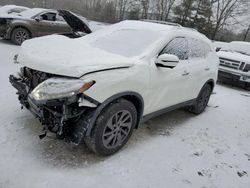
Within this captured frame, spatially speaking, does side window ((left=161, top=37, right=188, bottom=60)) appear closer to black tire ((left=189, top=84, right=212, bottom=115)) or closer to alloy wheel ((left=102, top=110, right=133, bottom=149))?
alloy wheel ((left=102, top=110, right=133, bottom=149))

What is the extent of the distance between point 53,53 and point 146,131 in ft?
6.60

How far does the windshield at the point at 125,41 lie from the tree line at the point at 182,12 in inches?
1226

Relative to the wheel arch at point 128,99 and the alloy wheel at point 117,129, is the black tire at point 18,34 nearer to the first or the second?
the wheel arch at point 128,99

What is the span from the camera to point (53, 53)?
307 cm

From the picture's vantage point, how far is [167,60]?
11.2ft

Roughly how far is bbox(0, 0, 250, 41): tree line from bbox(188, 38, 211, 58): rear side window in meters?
30.0

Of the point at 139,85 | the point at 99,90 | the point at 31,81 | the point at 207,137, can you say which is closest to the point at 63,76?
the point at 99,90

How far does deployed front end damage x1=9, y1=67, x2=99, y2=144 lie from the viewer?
269 cm

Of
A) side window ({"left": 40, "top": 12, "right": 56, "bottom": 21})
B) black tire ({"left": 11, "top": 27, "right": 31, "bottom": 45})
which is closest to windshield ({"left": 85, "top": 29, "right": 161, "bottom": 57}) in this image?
black tire ({"left": 11, "top": 27, "right": 31, "bottom": 45})

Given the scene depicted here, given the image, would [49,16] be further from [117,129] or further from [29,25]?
[117,129]

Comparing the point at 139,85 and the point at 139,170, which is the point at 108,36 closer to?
the point at 139,85

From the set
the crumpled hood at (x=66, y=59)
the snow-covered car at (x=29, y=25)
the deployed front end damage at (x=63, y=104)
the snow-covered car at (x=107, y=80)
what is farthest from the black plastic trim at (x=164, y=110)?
the snow-covered car at (x=29, y=25)

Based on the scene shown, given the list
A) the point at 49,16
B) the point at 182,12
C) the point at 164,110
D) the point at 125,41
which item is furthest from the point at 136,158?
the point at 182,12

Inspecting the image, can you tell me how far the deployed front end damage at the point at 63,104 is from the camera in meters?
2.69
